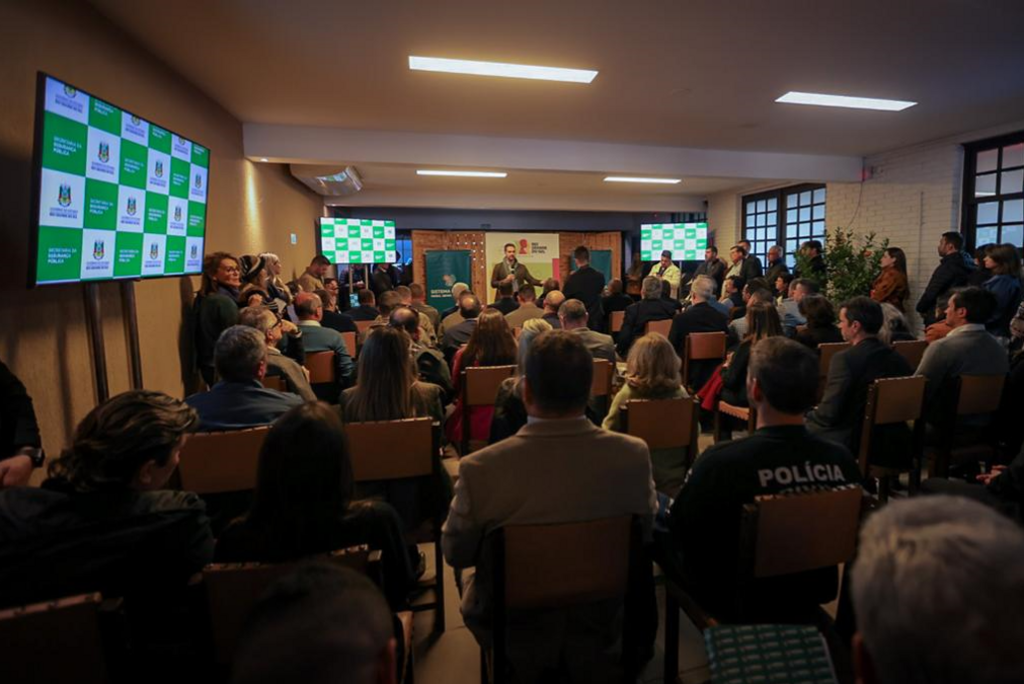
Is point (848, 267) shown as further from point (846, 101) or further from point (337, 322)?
point (337, 322)

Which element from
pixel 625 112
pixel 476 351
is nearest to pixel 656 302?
pixel 625 112

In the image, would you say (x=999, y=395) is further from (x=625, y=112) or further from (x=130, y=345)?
(x=130, y=345)

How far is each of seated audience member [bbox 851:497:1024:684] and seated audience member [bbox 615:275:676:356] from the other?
4.47 m

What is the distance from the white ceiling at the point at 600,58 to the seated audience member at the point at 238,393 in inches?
77.8

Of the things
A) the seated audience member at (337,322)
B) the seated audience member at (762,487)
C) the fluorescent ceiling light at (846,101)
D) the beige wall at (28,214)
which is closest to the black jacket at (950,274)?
the fluorescent ceiling light at (846,101)

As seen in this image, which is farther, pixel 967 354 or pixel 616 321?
pixel 616 321

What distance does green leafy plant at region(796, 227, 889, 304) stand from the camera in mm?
7055

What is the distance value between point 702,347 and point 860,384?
4.87 feet

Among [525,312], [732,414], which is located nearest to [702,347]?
[732,414]

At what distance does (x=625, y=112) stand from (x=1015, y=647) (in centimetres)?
535

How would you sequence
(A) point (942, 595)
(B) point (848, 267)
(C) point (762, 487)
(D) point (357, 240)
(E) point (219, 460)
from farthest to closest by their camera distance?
(D) point (357, 240), (B) point (848, 267), (E) point (219, 460), (C) point (762, 487), (A) point (942, 595)

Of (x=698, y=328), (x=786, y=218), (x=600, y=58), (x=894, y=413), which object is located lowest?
(x=894, y=413)

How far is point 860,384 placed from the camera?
2773mm

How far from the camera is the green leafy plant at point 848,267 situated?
7055 millimetres
